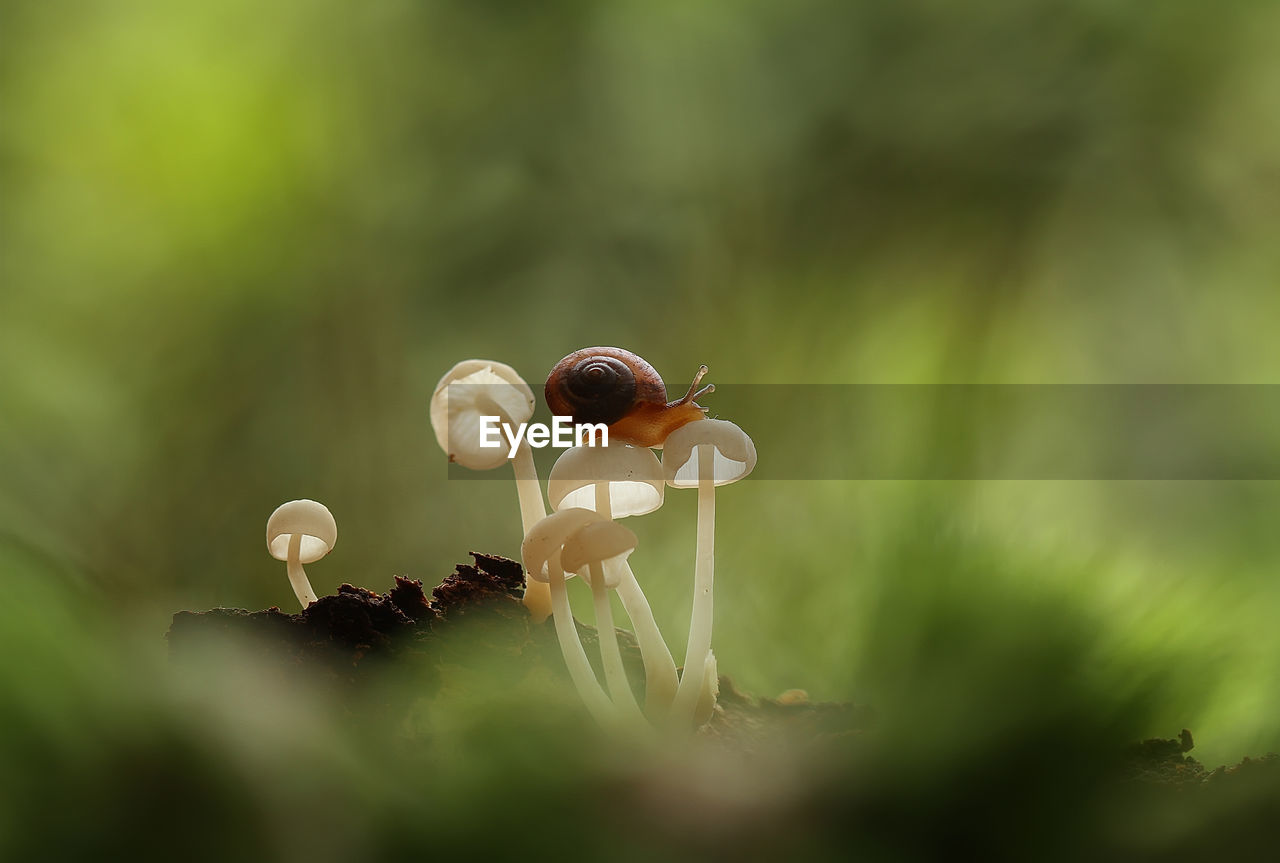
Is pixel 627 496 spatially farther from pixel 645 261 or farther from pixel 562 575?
pixel 645 261

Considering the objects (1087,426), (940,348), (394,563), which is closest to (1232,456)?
(1087,426)

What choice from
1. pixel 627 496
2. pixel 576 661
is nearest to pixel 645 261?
pixel 627 496

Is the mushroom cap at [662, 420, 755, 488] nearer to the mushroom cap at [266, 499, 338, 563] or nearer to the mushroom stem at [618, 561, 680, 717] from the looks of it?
the mushroom stem at [618, 561, 680, 717]

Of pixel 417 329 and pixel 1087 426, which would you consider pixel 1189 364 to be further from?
pixel 417 329

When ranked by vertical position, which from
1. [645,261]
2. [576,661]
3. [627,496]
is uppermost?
[645,261]

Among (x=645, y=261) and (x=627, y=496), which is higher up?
(x=645, y=261)

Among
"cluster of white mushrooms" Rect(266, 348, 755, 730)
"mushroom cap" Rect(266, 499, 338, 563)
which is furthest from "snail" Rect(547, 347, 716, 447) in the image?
"mushroom cap" Rect(266, 499, 338, 563)

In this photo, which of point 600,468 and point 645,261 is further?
point 645,261
